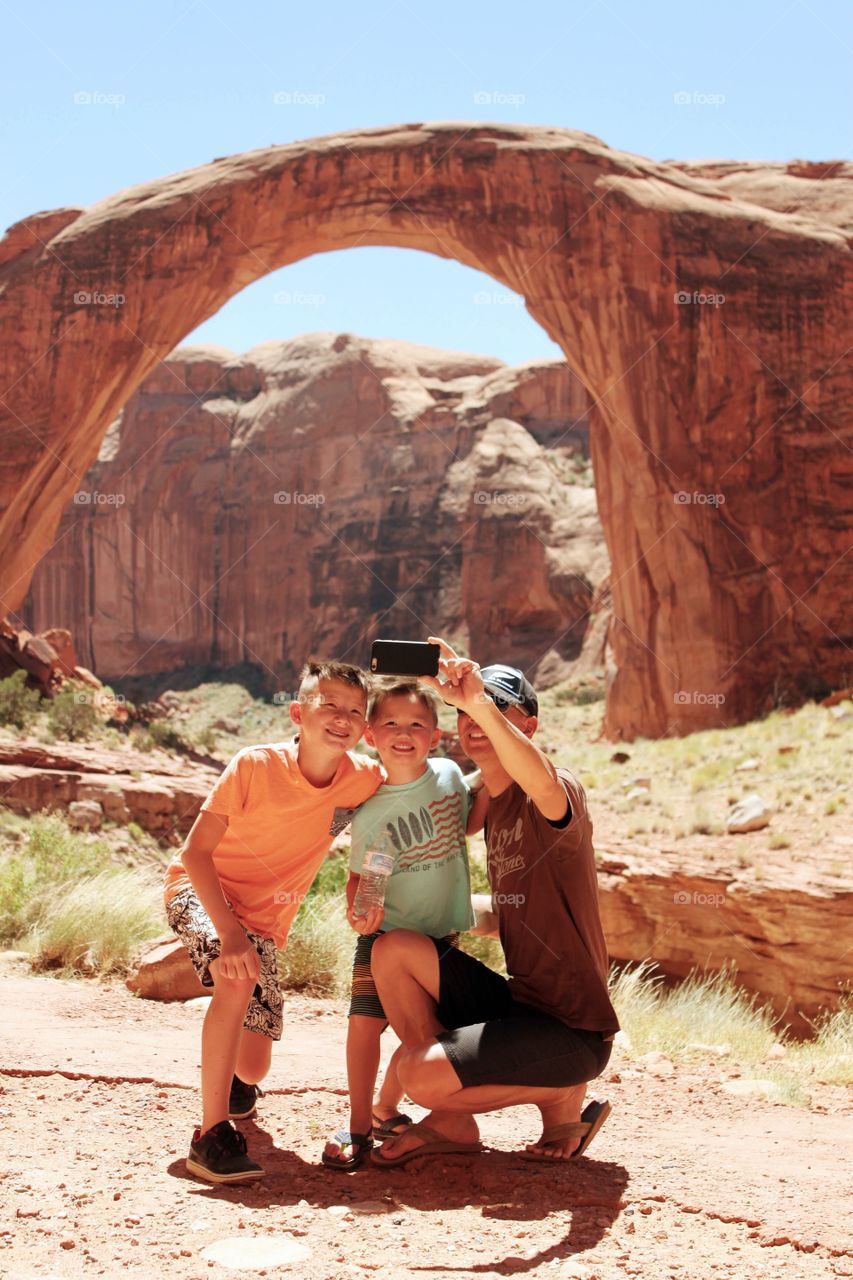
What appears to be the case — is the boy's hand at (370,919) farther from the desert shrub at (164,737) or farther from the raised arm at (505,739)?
the desert shrub at (164,737)

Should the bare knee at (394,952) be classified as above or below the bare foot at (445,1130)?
above

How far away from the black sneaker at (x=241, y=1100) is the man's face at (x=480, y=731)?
113 centimetres

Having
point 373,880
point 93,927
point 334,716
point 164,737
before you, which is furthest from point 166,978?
point 164,737

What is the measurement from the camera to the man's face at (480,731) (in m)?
3.03

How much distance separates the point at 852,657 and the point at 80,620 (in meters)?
26.5

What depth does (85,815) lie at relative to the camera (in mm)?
9602

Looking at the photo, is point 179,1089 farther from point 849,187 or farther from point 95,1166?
point 849,187

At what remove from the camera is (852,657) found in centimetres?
1351

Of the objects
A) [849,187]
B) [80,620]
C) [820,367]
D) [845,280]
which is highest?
[849,187]

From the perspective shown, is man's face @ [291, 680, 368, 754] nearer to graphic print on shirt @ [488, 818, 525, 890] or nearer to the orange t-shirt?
the orange t-shirt

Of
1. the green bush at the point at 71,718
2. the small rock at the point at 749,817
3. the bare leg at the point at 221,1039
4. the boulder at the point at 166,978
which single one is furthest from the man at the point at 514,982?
the green bush at the point at 71,718

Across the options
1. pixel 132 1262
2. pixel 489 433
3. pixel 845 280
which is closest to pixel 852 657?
pixel 845 280

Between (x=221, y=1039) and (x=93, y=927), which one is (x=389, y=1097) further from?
(x=93, y=927)

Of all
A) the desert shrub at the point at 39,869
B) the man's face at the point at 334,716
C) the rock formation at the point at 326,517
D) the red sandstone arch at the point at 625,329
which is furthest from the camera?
the rock formation at the point at 326,517
